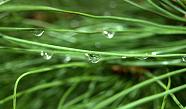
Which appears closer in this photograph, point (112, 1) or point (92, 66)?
point (92, 66)

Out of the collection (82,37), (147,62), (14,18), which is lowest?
(147,62)

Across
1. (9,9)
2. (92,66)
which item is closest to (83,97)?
(92,66)

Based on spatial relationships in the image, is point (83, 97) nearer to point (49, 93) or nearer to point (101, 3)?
point (49, 93)

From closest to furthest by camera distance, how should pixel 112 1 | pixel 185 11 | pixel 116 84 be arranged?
pixel 185 11 < pixel 116 84 < pixel 112 1

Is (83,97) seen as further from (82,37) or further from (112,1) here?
(112,1)

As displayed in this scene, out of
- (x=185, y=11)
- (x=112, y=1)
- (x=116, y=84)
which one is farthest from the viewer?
(x=112, y=1)

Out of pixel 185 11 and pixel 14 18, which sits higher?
pixel 14 18

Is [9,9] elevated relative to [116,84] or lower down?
elevated

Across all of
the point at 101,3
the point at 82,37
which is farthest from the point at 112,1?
the point at 82,37

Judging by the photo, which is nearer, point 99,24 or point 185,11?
point 185,11
